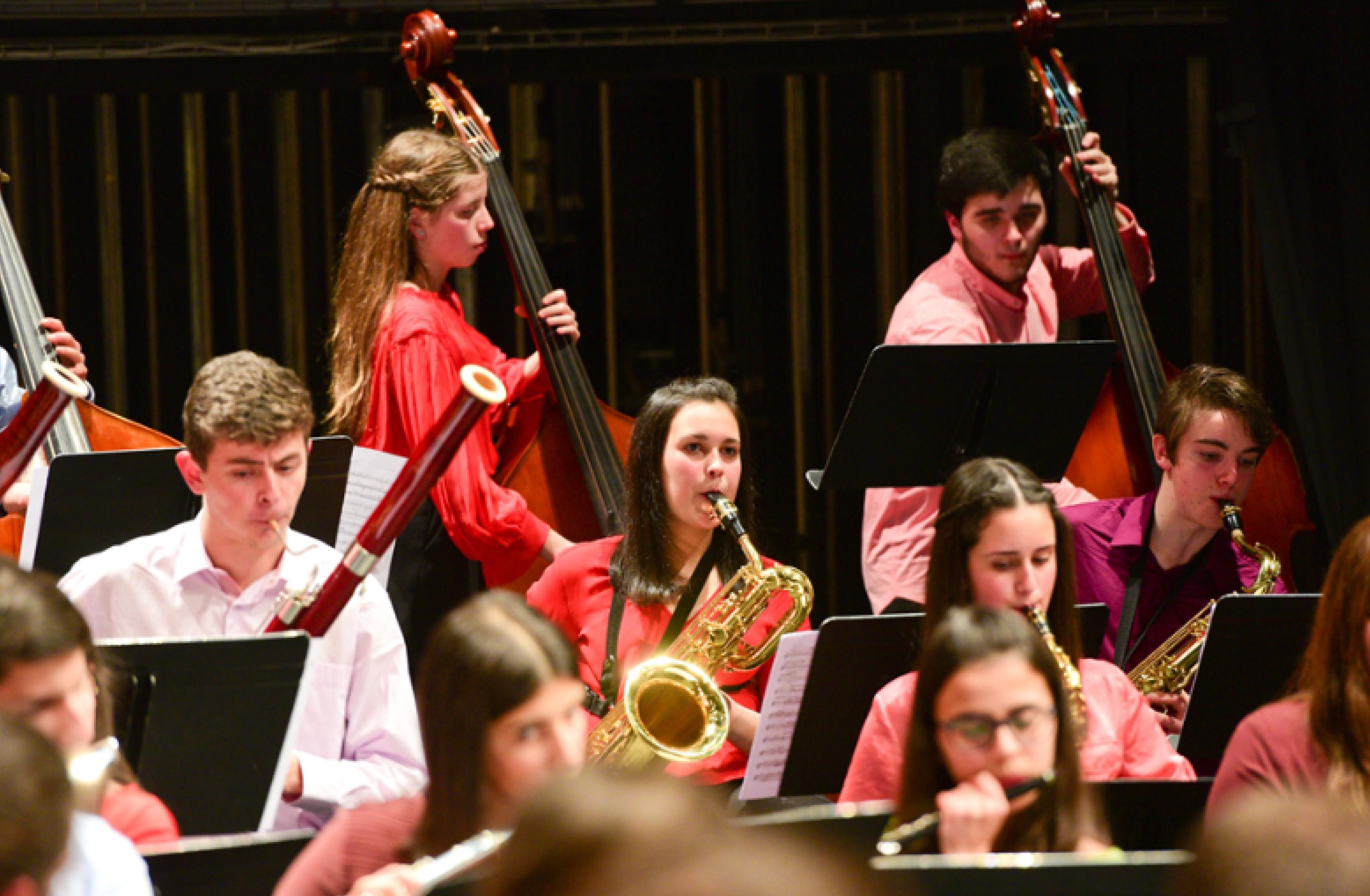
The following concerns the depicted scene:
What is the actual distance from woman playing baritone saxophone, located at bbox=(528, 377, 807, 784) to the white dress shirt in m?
1.31

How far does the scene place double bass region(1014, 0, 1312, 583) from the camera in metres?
3.28

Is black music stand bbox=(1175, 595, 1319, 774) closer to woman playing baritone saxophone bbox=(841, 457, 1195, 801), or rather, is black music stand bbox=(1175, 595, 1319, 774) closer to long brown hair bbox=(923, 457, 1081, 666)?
woman playing baritone saxophone bbox=(841, 457, 1195, 801)

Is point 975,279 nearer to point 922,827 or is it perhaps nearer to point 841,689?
point 841,689

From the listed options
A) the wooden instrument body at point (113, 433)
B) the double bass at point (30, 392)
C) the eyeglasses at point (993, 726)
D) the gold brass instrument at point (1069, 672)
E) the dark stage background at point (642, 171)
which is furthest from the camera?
the dark stage background at point (642, 171)

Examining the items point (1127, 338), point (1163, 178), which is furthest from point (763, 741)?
point (1163, 178)

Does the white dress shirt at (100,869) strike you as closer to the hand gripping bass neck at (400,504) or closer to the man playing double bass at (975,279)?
the hand gripping bass neck at (400,504)

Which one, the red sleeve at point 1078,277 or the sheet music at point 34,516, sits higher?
the red sleeve at point 1078,277

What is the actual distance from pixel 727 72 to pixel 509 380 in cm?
106

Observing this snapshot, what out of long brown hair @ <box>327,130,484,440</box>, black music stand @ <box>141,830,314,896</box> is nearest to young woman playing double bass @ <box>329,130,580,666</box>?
long brown hair @ <box>327,130,484,440</box>

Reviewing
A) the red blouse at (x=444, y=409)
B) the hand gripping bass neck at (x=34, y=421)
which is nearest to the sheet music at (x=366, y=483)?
the red blouse at (x=444, y=409)

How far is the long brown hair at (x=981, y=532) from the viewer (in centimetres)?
244

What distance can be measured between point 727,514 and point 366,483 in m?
0.69

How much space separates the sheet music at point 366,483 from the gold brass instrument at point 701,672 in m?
0.60

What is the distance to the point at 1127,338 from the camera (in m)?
3.38
